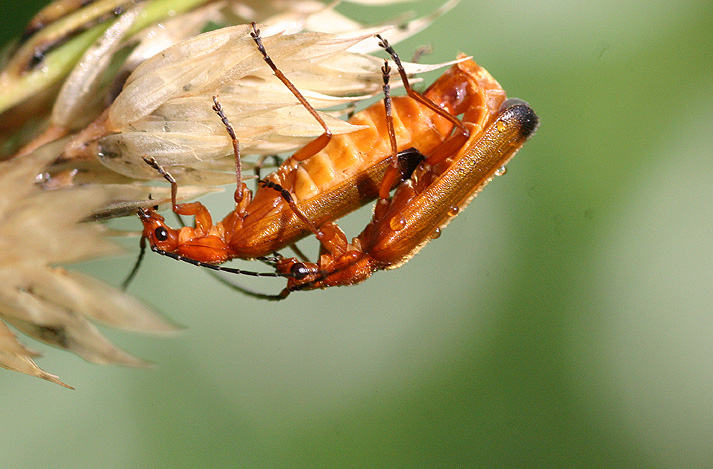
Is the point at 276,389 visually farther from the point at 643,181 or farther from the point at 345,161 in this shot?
the point at 643,181

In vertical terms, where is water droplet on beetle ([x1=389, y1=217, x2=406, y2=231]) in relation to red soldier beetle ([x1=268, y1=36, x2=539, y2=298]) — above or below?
below

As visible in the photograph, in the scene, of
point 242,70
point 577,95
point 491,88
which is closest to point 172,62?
point 242,70

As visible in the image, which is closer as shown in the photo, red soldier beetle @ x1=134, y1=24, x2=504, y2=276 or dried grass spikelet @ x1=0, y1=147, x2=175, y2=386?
dried grass spikelet @ x1=0, y1=147, x2=175, y2=386

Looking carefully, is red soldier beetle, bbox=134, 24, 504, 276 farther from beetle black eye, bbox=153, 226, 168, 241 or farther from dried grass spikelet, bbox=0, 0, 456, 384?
dried grass spikelet, bbox=0, 0, 456, 384

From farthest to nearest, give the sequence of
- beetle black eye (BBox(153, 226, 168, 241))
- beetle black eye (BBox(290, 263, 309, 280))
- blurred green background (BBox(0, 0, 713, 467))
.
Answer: blurred green background (BBox(0, 0, 713, 467))
beetle black eye (BBox(290, 263, 309, 280))
beetle black eye (BBox(153, 226, 168, 241))

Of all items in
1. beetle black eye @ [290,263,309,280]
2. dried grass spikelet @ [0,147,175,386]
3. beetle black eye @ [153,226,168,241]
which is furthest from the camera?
beetle black eye @ [290,263,309,280]

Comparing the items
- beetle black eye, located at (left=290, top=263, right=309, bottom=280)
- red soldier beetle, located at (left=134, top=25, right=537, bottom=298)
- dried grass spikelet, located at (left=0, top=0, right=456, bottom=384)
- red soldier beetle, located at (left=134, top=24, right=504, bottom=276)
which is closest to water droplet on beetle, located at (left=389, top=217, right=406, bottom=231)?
red soldier beetle, located at (left=134, top=25, right=537, bottom=298)

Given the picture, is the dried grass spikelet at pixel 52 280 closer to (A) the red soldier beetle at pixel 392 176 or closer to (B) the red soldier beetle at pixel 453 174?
(A) the red soldier beetle at pixel 392 176

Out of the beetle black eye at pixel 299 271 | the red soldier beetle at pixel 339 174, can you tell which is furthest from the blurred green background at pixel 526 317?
the red soldier beetle at pixel 339 174

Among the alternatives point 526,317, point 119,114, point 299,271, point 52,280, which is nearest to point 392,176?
point 299,271
